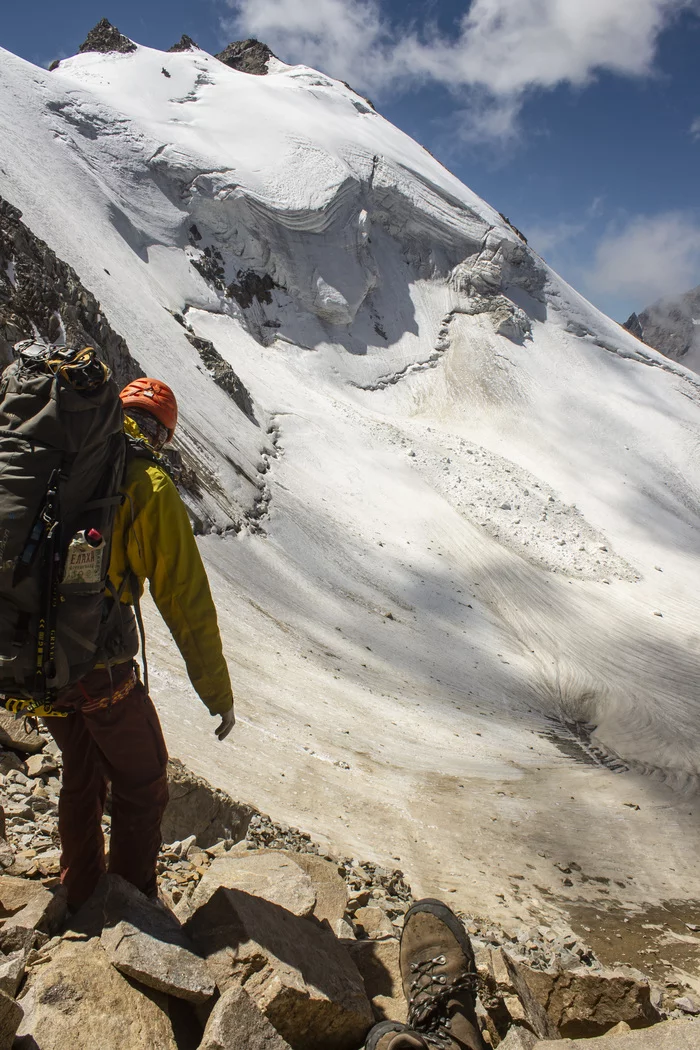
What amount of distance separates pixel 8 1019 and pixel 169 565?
1.70m

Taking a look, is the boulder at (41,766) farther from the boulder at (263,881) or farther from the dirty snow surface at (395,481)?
the dirty snow surface at (395,481)

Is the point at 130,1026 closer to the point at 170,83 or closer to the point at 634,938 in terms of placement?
the point at 634,938

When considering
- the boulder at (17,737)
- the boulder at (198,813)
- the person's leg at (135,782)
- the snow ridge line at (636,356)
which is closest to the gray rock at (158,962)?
the person's leg at (135,782)

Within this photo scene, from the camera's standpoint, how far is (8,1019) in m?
2.34

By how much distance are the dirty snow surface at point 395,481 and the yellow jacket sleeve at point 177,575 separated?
353 centimetres

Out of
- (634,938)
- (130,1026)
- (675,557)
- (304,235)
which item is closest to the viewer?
(130,1026)

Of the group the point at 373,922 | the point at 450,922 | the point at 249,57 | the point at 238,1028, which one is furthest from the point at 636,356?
the point at 238,1028

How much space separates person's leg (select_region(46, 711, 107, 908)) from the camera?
3.40 m

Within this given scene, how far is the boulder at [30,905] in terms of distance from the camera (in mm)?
3041

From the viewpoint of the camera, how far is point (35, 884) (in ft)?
10.9

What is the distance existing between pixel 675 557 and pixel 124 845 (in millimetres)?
23461

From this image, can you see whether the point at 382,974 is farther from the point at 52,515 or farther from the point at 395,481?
the point at 395,481

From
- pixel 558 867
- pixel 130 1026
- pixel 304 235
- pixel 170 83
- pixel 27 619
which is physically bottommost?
pixel 558 867

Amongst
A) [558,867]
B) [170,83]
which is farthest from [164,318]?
[170,83]
